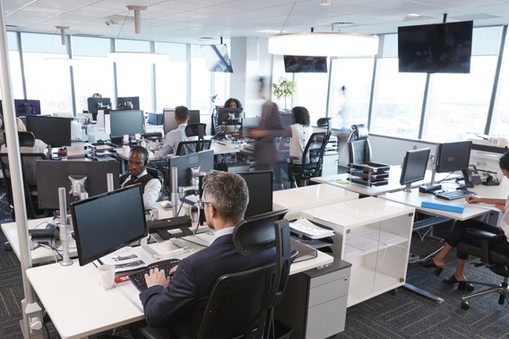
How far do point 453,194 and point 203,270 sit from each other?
3100 millimetres

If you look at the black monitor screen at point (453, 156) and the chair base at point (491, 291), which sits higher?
the black monitor screen at point (453, 156)

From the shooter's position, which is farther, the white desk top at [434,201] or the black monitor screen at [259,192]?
the white desk top at [434,201]

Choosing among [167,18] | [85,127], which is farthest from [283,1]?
[85,127]

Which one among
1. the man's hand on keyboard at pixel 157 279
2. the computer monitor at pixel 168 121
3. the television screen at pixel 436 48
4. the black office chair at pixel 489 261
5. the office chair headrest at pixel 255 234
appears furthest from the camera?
the computer monitor at pixel 168 121

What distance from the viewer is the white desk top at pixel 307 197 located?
3.10 meters

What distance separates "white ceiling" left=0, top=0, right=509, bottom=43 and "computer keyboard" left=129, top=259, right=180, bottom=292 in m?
3.40

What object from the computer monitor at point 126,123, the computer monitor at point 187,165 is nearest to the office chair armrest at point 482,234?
the computer monitor at point 187,165

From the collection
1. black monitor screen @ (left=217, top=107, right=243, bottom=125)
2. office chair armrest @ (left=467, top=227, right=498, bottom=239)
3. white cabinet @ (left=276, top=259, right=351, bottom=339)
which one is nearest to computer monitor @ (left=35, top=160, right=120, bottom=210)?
white cabinet @ (left=276, top=259, right=351, bottom=339)

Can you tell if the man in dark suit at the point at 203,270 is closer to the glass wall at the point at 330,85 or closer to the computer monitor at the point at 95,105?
the glass wall at the point at 330,85

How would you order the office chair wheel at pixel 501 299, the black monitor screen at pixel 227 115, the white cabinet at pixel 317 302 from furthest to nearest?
1. the black monitor screen at pixel 227 115
2. the office chair wheel at pixel 501 299
3. the white cabinet at pixel 317 302

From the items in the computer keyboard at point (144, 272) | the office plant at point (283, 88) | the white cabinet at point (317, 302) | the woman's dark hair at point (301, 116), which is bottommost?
the white cabinet at point (317, 302)

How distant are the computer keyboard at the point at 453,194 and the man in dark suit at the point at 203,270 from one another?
2.65 metres

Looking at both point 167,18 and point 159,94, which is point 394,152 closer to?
point 167,18

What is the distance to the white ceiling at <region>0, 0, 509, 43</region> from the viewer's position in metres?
4.62
